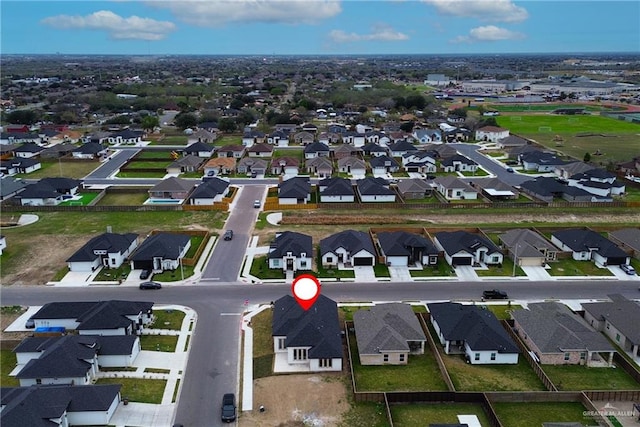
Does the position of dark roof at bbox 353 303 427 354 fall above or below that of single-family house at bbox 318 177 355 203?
below

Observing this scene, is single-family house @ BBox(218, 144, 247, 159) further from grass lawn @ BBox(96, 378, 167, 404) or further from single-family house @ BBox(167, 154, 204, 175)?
grass lawn @ BBox(96, 378, 167, 404)

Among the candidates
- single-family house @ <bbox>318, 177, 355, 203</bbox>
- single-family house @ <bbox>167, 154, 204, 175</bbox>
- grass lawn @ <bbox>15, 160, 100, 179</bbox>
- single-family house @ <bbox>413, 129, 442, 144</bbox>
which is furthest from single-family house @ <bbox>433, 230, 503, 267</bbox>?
single-family house @ <bbox>413, 129, 442, 144</bbox>

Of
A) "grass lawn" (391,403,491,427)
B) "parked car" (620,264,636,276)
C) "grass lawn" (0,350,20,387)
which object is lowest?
"grass lawn" (0,350,20,387)

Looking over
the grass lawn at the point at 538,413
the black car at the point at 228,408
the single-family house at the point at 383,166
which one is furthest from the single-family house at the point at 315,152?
the grass lawn at the point at 538,413

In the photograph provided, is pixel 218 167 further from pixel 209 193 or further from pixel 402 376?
pixel 402 376

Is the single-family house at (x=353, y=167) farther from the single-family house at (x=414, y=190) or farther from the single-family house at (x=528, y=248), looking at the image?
the single-family house at (x=528, y=248)
